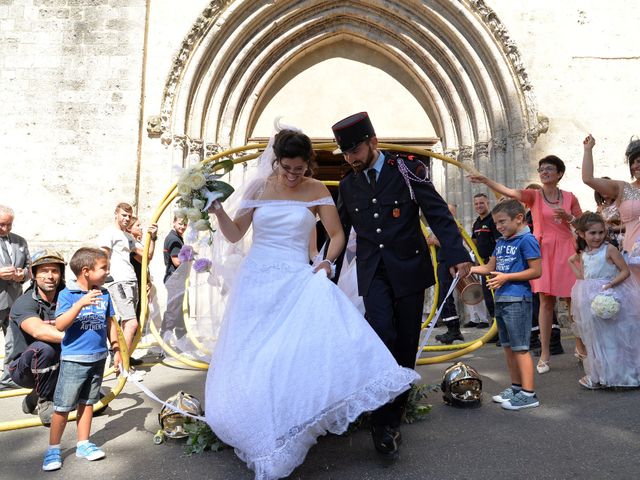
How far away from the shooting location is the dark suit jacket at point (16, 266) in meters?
4.85

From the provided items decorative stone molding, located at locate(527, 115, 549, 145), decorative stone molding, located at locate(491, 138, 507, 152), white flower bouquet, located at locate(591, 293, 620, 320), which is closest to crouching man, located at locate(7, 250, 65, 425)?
white flower bouquet, located at locate(591, 293, 620, 320)

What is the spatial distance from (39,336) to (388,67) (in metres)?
7.67

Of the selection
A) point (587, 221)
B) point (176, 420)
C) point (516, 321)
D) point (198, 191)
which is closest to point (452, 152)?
point (587, 221)

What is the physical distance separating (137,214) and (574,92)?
7.32 meters

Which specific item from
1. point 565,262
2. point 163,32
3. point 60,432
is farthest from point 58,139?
point 565,262

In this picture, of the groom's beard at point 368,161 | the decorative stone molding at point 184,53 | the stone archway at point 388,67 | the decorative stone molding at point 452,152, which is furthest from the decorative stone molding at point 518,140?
the groom's beard at point 368,161

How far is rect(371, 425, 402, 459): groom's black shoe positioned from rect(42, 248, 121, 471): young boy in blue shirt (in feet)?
5.18

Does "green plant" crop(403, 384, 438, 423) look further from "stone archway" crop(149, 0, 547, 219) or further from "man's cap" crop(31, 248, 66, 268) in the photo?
"stone archway" crop(149, 0, 547, 219)

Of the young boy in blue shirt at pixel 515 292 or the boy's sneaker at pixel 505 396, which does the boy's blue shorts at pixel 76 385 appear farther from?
the boy's sneaker at pixel 505 396

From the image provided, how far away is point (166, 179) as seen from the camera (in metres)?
7.84

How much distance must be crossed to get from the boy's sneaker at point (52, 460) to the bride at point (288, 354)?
3.08ft

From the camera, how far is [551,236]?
466 centimetres

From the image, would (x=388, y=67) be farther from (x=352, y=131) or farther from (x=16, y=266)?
(x=16, y=266)

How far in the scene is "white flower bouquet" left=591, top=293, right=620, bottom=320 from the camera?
3787 millimetres
